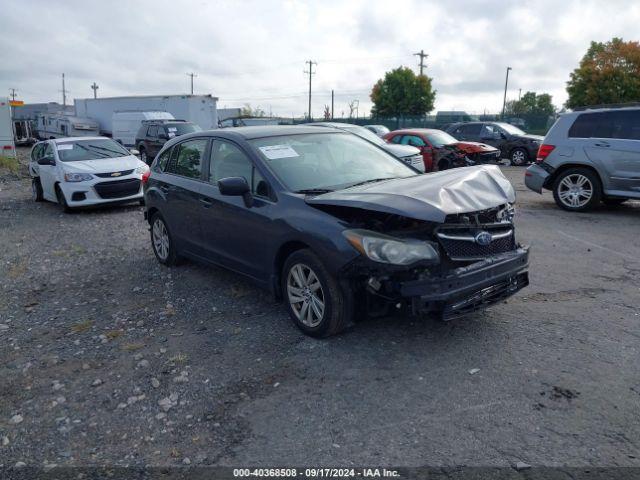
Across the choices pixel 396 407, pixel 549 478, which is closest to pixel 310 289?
pixel 396 407

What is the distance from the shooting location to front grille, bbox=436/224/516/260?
384 centimetres

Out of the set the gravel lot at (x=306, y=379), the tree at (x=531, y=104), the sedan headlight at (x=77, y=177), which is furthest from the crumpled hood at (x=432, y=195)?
the tree at (x=531, y=104)

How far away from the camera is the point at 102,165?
1107cm

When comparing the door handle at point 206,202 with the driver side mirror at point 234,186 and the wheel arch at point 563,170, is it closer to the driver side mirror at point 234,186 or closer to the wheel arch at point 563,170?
the driver side mirror at point 234,186

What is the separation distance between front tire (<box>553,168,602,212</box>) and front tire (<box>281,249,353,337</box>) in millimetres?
7042

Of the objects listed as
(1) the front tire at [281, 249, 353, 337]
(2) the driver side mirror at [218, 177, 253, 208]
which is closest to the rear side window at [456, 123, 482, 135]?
(2) the driver side mirror at [218, 177, 253, 208]

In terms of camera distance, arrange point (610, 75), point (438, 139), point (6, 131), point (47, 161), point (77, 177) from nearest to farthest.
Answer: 1. point (77, 177)
2. point (47, 161)
3. point (438, 139)
4. point (6, 131)
5. point (610, 75)

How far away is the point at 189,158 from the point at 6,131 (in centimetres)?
2081

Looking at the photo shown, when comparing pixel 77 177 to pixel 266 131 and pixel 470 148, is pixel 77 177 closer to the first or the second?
pixel 266 131

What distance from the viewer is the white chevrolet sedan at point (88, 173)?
35.0ft

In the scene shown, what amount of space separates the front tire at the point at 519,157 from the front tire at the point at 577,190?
11324mm

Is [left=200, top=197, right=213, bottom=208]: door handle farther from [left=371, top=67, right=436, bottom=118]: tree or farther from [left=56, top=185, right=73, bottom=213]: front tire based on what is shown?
[left=371, top=67, right=436, bottom=118]: tree

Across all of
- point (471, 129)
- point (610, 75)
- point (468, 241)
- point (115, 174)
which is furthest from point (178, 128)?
point (610, 75)

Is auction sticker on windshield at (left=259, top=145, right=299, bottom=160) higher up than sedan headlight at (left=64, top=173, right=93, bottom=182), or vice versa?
auction sticker on windshield at (left=259, top=145, right=299, bottom=160)
